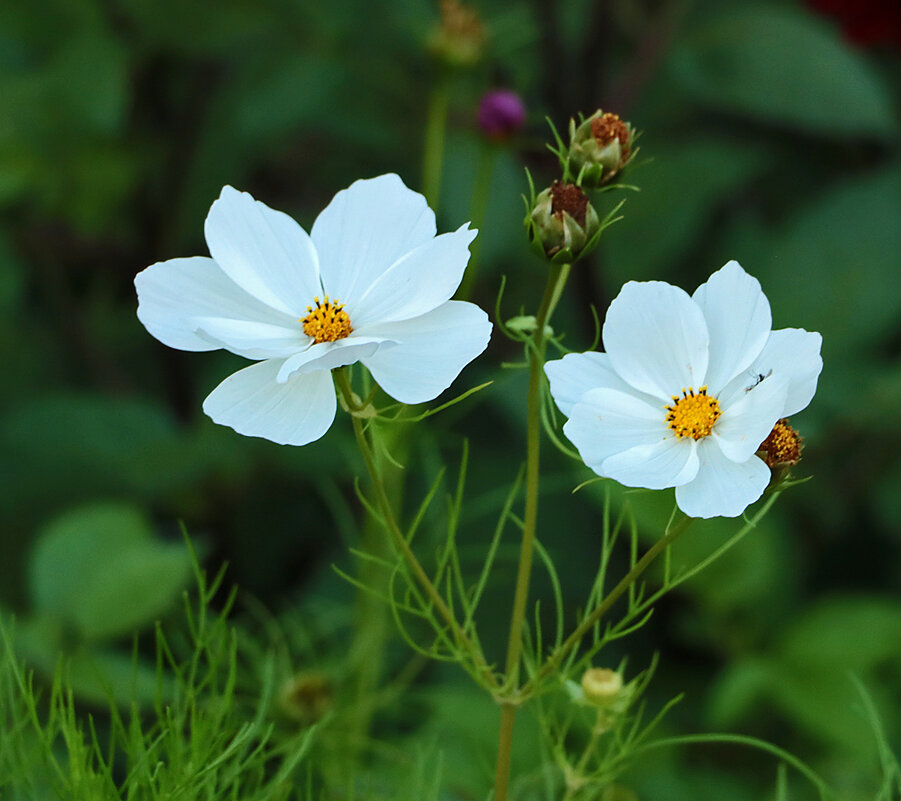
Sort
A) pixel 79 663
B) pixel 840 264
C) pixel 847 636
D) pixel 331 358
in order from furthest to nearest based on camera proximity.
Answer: pixel 840 264, pixel 847 636, pixel 79 663, pixel 331 358

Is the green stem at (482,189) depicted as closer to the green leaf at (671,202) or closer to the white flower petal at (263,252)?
the green leaf at (671,202)

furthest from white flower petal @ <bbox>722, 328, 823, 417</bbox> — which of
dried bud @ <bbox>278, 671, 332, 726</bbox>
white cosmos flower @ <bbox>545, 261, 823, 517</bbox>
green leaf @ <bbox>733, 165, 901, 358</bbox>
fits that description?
green leaf @ <bbox>733, 165, 901, 358</bbox>

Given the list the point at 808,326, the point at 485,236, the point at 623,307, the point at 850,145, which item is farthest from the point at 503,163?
the point at 623,307

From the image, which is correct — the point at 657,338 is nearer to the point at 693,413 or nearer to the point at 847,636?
the point at 693,413

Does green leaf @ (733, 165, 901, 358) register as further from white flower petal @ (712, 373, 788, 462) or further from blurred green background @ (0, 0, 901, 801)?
white flower petal @ (712, 373, 788, 462)

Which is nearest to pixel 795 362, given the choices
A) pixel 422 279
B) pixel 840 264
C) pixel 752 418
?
pixel 752 418

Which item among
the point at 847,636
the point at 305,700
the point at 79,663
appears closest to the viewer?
the point at 305,700

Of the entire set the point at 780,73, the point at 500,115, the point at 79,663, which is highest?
the point at 780,73
